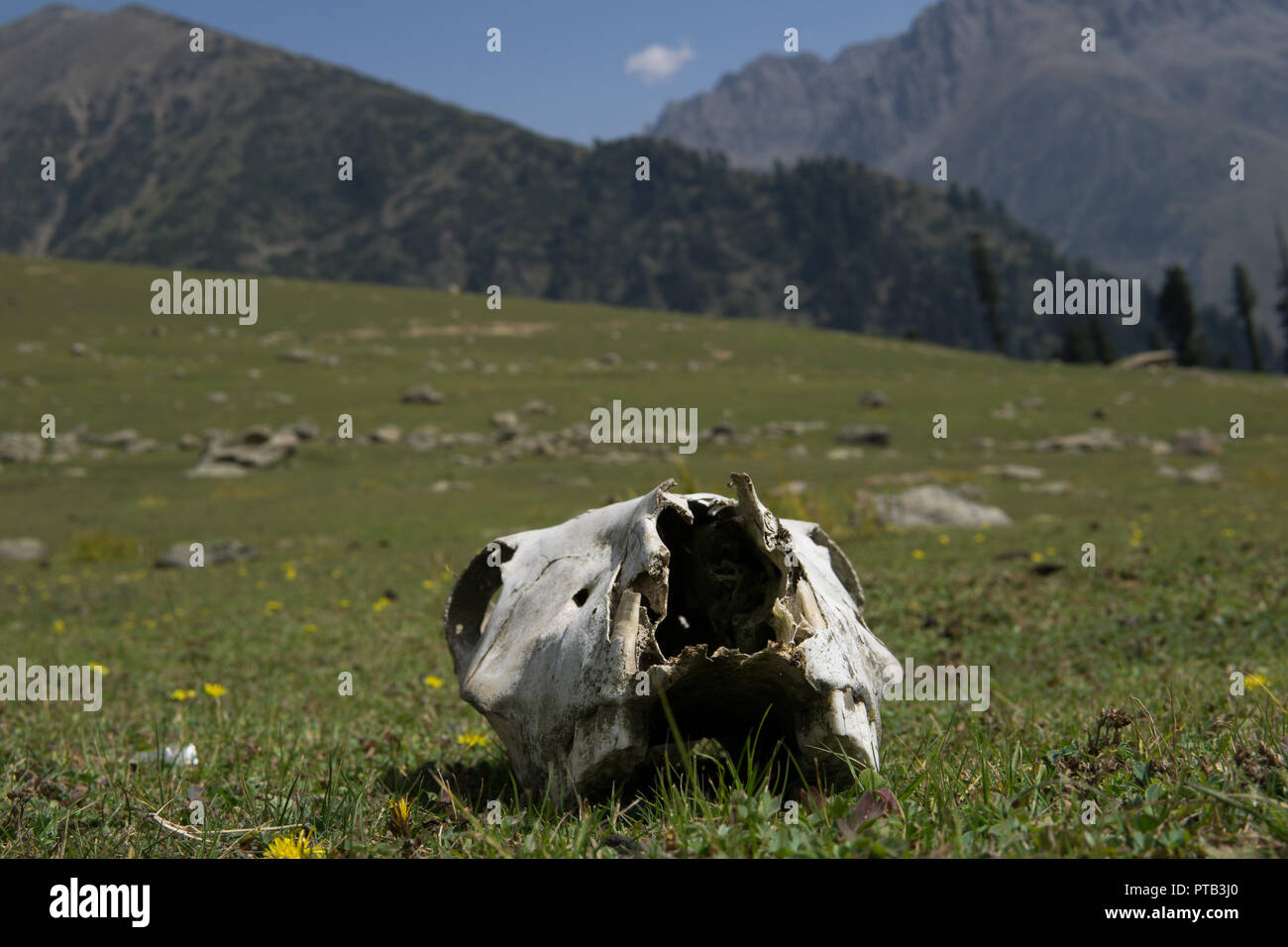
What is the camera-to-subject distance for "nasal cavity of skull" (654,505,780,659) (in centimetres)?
388

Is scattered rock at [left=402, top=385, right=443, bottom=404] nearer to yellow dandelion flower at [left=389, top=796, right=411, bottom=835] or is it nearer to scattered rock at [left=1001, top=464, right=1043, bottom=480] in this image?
scattered rock at [left=1001, top=464, right=1043, bottom=480]

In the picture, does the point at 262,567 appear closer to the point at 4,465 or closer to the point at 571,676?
the point at 571,676

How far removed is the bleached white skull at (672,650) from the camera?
3.45 metres

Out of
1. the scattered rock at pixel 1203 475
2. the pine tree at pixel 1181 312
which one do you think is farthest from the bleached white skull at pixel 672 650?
the pine tree at pixel 1181 312

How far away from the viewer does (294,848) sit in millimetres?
3139

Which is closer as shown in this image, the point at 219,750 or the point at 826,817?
the point at 826,817

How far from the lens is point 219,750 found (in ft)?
17.9

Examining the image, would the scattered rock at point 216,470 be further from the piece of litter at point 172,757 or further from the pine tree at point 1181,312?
the pine tree at point 1181,312

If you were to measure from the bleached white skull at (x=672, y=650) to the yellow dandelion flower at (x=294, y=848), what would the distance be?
918 mm

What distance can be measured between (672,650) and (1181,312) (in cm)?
9941

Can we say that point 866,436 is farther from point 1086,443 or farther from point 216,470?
point 216,470

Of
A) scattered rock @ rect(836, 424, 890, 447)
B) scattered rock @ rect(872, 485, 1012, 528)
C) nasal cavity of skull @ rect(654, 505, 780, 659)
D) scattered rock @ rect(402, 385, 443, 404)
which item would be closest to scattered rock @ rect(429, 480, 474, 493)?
scattered rock @ rect(872, 485, 1012, 528)
